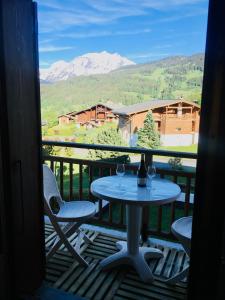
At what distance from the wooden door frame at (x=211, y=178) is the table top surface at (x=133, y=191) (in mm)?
674

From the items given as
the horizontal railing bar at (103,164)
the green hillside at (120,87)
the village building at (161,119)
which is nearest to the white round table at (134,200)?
the horizontal railing bar at (103,164)

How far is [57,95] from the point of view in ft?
29.9


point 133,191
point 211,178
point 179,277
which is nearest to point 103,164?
point 133,191

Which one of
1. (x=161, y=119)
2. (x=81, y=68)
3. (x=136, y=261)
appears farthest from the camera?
(x=81, y=68)

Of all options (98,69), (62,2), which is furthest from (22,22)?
(62,2)

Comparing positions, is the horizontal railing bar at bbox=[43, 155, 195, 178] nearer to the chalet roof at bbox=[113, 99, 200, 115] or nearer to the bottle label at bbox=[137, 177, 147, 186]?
the bottle label at bbox=[137, 177, 147, 186]

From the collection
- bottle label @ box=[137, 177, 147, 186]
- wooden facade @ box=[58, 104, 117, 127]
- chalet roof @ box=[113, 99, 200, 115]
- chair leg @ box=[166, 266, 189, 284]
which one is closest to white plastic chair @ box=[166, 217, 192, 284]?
chair leg @ box=[166, 266, 189, 284]

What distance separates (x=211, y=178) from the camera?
130cm

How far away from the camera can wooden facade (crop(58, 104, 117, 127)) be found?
29.8ft

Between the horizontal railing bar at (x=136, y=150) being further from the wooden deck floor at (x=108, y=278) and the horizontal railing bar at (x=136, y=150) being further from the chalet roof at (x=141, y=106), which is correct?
the chalet roof at (x=141, y=106)

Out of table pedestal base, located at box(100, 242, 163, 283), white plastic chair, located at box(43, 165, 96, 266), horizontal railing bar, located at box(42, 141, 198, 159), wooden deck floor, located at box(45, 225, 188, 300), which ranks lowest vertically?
wooden deck floor, located at box(45, 225, 188, 300)

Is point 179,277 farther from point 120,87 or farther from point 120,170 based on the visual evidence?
point 120,87

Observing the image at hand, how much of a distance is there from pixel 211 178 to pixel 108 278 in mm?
1442

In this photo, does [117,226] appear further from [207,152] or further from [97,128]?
[97,128]
